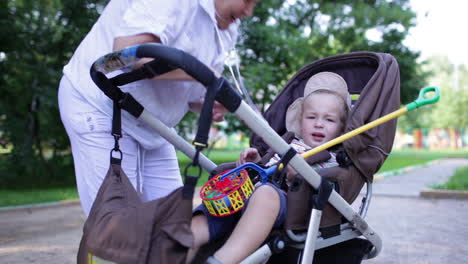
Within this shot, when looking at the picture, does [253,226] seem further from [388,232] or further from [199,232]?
[388,232]

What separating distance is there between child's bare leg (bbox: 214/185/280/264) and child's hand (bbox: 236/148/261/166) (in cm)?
55

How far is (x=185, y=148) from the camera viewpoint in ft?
7.95

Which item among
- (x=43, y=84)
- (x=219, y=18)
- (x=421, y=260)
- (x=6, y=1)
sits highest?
(x=219, y=18)

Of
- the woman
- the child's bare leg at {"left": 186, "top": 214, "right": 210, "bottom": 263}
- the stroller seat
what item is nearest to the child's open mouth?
the stroller seat

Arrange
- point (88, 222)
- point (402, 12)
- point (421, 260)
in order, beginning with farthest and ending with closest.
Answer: point (402, 12) → point (421, 260) → point (88, 222)

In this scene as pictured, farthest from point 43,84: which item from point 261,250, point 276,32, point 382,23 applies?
point 382,23

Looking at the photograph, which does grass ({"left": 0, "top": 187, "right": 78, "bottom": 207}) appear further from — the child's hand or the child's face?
the child's face

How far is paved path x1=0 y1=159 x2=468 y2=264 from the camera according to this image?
3963 mm

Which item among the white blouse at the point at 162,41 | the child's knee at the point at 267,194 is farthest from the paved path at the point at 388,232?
the white blouse at the point at 162,41

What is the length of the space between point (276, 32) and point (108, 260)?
1106 centimetres

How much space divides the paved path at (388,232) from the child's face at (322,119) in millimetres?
1518

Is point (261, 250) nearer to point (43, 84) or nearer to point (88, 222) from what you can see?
point (88, 222)

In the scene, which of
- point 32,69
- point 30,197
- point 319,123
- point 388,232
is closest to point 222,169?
point 319,123

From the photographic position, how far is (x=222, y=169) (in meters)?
2.65
